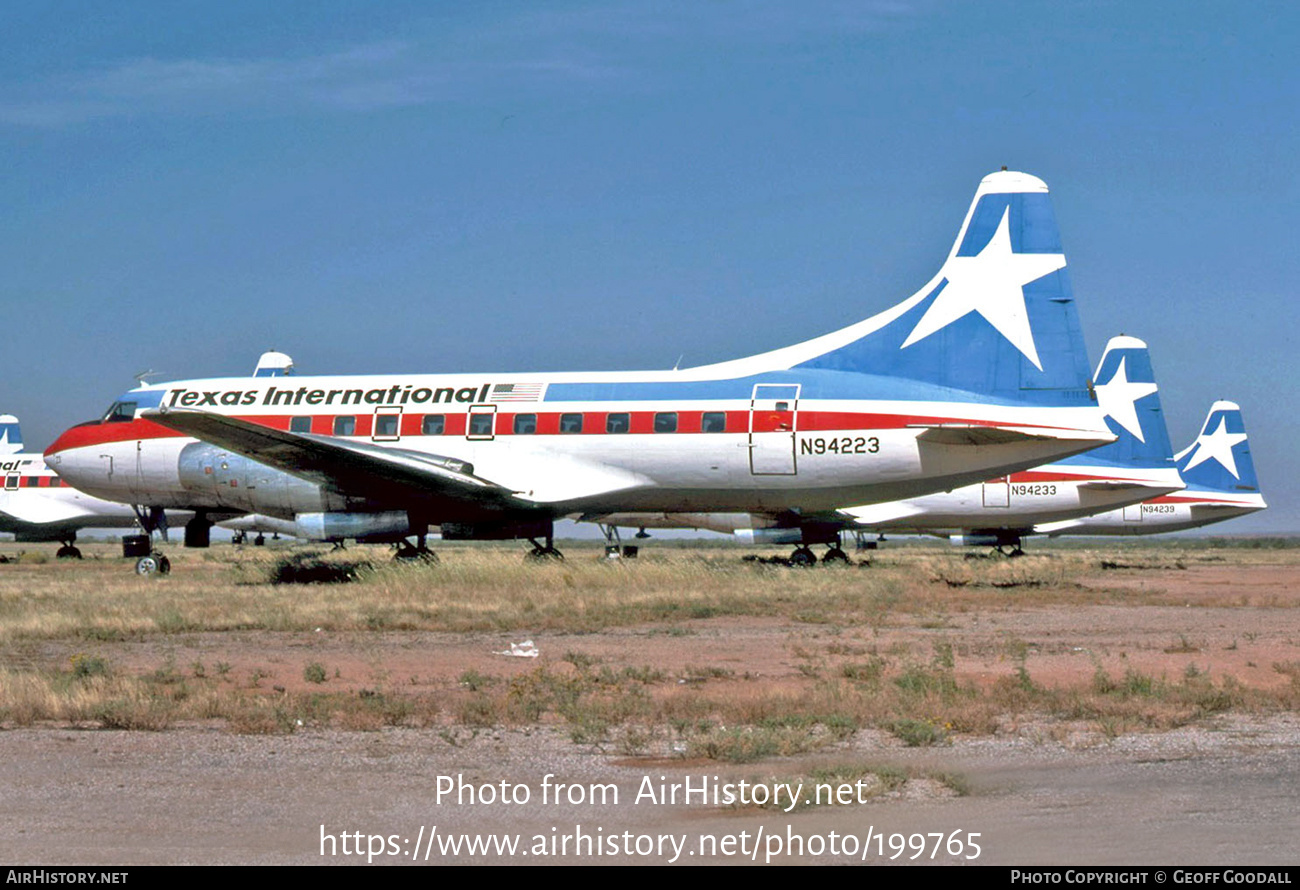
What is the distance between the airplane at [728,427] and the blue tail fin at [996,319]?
1.2 inches

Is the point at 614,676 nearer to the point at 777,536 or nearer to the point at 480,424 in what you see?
the point at 480,424

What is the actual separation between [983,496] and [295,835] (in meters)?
39.0

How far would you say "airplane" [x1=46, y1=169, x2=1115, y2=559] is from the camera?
84.4 feet

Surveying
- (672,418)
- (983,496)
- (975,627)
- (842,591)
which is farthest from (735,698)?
(983,496)

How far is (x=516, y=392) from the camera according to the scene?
2925cm

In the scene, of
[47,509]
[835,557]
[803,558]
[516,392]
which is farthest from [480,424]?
[47,509]

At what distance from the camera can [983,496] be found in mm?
44281

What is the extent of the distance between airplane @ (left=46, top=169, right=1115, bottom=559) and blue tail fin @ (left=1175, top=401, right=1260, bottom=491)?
33.5 m

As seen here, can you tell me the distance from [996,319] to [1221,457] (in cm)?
3502

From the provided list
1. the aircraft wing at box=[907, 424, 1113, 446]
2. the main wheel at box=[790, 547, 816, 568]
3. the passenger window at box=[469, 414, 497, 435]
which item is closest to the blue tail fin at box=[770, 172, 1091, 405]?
the aircraft wing at box=[907, 424, 1113, 446]

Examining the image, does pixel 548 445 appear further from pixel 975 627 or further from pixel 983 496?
pixel 983 496

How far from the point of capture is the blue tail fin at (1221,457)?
55.9 metres

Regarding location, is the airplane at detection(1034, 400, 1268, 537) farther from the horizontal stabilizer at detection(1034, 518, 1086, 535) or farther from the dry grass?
the dry grass

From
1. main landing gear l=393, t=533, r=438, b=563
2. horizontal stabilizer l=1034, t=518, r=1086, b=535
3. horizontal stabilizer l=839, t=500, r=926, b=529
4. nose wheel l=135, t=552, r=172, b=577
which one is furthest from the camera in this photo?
horizontal stabilizer l=1034, t=518, r=1086, b=535
